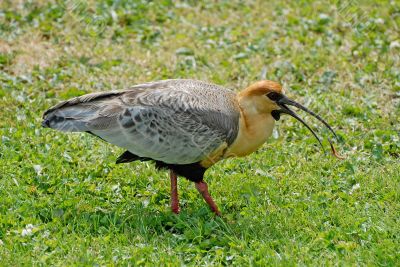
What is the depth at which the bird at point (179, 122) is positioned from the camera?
667 cm

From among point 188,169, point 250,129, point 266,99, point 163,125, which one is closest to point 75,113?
point 163,125

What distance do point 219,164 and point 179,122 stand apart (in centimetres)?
121

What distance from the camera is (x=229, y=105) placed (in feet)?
22.4

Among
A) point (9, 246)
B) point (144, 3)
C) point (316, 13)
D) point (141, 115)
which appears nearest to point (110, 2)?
point (144, 3)

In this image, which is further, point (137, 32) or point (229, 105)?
point (137, 32)

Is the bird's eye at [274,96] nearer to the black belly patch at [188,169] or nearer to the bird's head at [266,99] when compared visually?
the bird's head at [266,99]

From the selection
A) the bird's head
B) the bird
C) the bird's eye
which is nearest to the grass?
the bird

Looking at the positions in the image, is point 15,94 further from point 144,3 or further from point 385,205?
point 385,205

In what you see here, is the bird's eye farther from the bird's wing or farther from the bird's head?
the bird's wing

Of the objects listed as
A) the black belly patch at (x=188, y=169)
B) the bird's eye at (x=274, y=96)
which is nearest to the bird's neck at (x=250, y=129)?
the bird's eye at (x=274, y=96)

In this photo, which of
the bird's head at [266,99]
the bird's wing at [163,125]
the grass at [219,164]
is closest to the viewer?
the grass at [219,164]

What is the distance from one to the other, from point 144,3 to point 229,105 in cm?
522

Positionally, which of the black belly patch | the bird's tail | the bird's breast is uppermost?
the bird's tail

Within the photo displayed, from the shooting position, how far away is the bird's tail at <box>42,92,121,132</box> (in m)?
6.66
